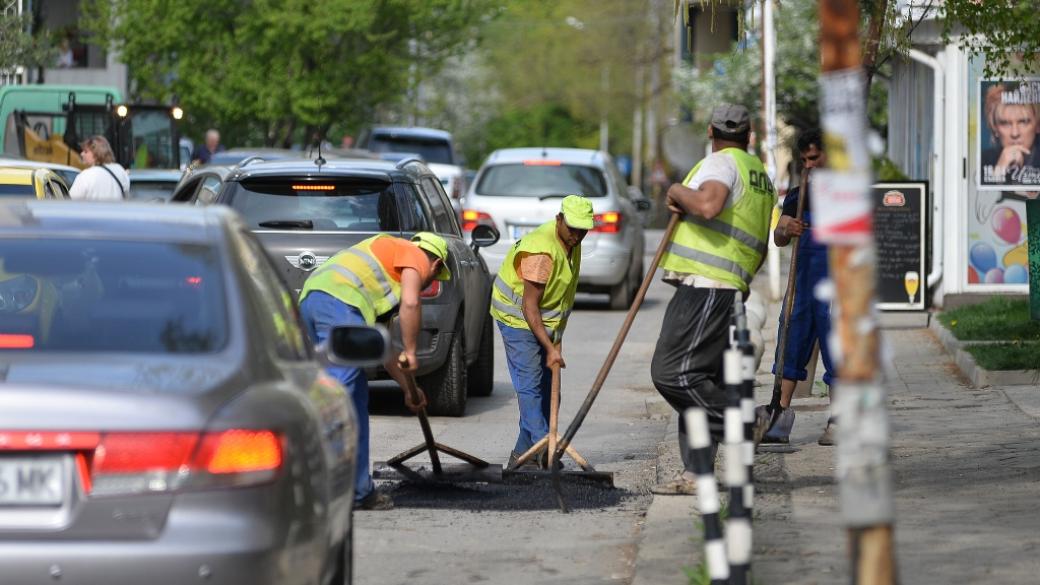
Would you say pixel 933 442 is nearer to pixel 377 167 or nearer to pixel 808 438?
pixel 808 438

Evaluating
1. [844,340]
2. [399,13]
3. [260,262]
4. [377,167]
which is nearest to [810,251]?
[377,167]

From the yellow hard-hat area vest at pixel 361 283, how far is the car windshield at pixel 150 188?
13.4m

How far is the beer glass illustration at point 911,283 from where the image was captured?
17.6 meters

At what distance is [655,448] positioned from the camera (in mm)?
11219

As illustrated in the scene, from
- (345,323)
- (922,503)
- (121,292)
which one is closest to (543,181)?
(345,323)

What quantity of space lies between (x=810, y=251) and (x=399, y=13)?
2681cm

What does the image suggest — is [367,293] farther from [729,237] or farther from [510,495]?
[729,237]

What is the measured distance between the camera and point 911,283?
17.7 m

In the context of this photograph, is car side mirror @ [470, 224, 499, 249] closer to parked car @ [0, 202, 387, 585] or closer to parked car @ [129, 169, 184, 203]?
parked car @ [0, 202, 387, 585]

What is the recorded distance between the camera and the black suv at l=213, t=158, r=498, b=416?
11.7 metres

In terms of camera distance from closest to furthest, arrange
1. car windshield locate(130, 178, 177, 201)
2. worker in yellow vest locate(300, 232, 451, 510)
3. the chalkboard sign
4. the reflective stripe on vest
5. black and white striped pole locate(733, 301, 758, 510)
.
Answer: black and white striped pole locate(733, 301, 758, 510) → worker in yellow vest locate(300, 232, 451, 510) → the reflective stripe on vest → the chalkboard sign → car windshield locate(130, 178, 177, 201)

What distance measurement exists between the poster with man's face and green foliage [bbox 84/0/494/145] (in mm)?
19130

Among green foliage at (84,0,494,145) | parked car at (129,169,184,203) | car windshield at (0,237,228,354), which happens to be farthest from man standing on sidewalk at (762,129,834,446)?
green foliage at (84,0,494,145)

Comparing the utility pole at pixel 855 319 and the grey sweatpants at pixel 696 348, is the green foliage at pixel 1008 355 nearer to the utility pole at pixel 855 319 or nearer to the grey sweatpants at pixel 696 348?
the grey sweatpants at pixel 696 348
